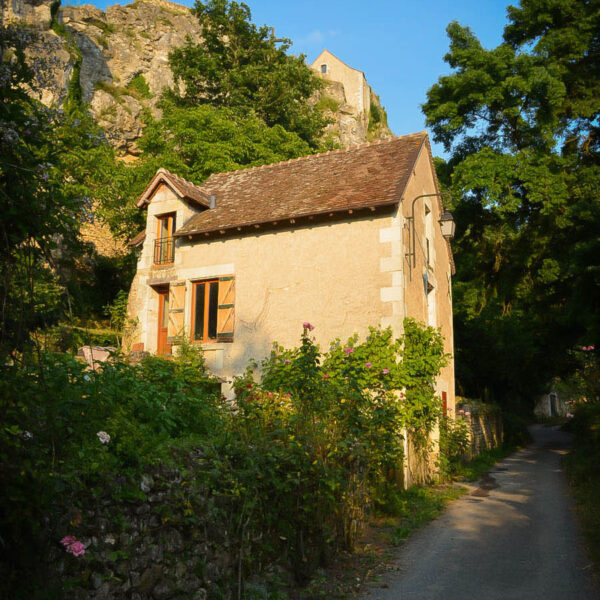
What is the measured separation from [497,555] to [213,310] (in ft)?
26.7

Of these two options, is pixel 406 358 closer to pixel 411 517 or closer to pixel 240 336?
pixel 411 517

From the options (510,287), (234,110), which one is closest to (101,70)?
(234,110)

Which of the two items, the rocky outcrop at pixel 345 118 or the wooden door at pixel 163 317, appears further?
the rocky outcrop at pixel 345 118

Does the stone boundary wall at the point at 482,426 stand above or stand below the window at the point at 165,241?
below

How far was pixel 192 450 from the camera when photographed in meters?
4.48

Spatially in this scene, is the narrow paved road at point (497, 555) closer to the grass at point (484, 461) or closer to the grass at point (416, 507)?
the grass at point (416, 507)

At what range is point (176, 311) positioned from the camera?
13.0 m

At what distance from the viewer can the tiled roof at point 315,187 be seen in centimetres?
1162

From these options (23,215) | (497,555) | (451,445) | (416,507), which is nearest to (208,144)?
(451,445)

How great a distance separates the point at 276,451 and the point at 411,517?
4521 millimetres

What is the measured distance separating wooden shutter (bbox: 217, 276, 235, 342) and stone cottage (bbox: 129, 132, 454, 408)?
0.08 ft

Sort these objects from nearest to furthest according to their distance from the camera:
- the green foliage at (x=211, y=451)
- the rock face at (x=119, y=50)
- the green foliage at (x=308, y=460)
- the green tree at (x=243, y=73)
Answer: the green foliage at (x=211, y=451)
the green foliage at (x=308, y=460)
the green tree at (x=243, y=73)
the rock face at (x=119, y=50)

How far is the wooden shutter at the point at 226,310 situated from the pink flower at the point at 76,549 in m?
9.19

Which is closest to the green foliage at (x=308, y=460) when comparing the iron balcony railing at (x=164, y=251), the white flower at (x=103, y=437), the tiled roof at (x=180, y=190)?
the white flower at (x=103, y=437)
